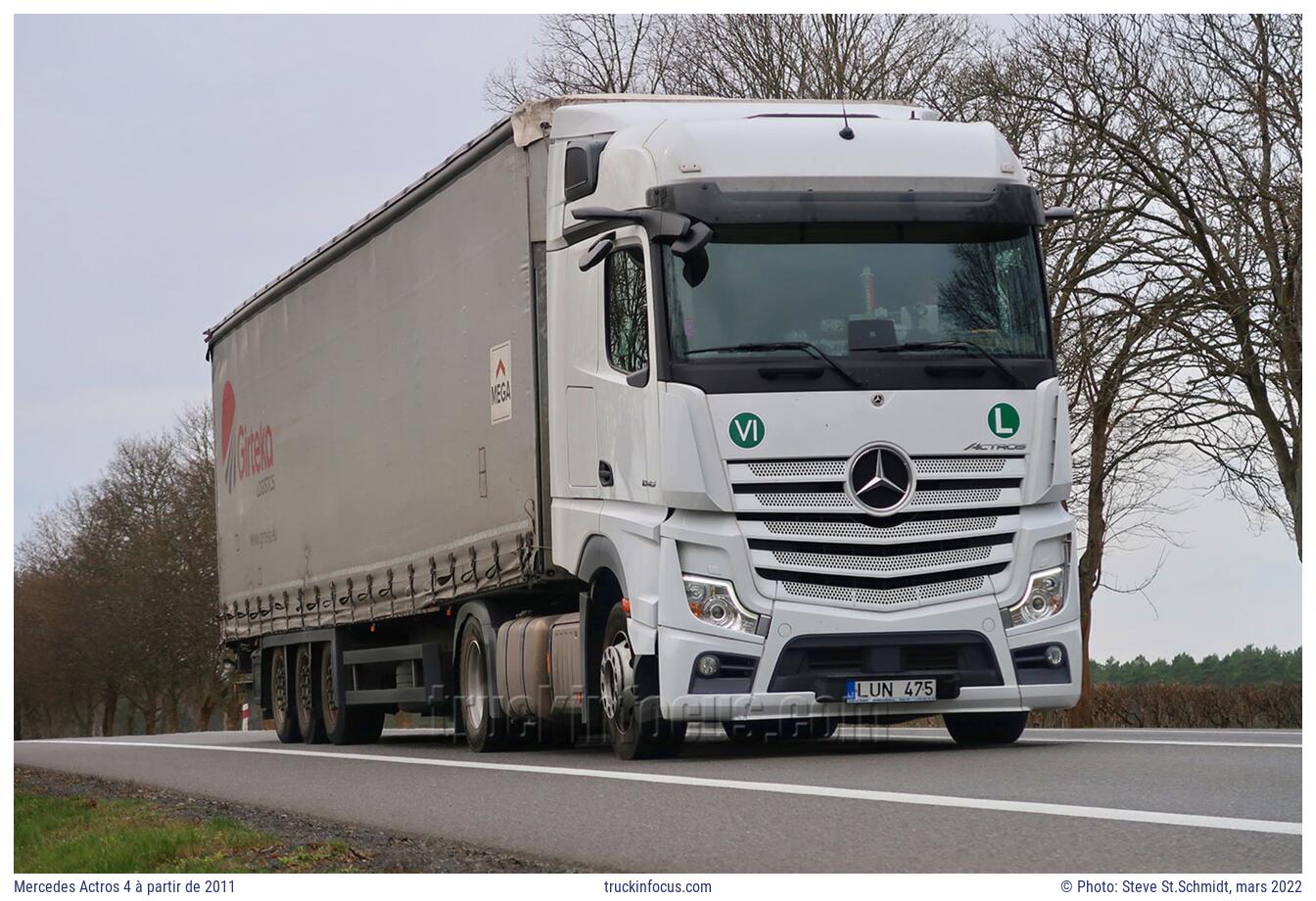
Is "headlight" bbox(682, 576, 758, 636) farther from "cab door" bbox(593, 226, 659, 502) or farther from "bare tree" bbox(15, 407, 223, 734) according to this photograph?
"bare tree" bbox(15, 407, 223, 734)

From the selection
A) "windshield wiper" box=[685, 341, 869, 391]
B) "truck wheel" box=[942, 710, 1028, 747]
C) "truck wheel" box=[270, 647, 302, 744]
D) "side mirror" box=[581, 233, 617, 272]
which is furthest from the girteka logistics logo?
"windshield wiper" box=[685, 341, 869, 391]

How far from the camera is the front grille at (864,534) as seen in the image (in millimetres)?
12469

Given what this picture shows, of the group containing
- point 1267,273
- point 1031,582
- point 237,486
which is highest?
point 1267,273

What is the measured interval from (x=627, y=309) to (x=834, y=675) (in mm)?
2600

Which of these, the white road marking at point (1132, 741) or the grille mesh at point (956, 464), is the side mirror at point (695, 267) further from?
the white road marking at point (1132, 741)

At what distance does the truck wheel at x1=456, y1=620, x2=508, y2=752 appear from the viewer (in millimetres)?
15719

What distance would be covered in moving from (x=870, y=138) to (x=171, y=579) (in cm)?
4576

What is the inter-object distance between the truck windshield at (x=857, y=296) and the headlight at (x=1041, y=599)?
4.47ft

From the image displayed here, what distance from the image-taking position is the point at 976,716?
1401 cm

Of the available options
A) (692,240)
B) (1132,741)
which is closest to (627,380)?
(692,240)

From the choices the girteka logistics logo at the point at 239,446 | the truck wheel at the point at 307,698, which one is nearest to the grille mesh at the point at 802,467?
the truck wheel at the point at 307,698

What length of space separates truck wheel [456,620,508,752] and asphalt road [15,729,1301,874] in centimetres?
30
